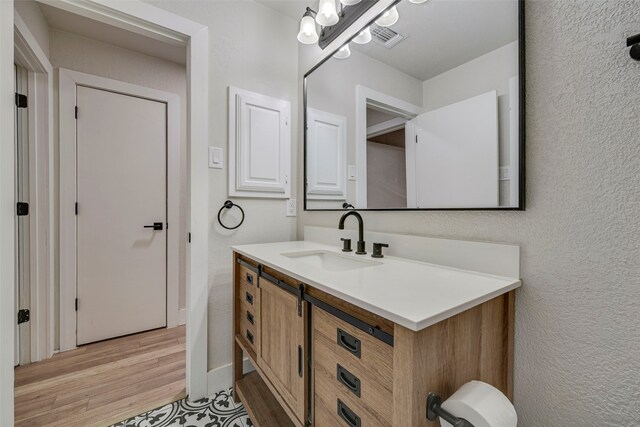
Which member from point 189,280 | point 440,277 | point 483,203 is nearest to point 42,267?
point 189,280

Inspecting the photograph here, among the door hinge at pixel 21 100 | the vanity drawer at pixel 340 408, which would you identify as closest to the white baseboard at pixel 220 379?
the vanity drawer at pixel 340 408

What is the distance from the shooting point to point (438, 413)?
588 millimetres

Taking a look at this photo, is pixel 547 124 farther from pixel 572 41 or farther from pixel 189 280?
pixel 189 280

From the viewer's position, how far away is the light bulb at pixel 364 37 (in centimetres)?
139

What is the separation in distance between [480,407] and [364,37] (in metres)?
1.58

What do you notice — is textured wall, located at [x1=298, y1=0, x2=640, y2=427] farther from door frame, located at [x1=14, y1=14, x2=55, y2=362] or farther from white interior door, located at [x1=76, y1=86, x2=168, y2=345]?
door frame, located at [x1=14, y1=14, x2=55, y2=362]

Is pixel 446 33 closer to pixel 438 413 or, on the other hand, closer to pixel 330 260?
pixel 330 260

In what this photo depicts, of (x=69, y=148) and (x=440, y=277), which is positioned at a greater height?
(x=69, y=148)

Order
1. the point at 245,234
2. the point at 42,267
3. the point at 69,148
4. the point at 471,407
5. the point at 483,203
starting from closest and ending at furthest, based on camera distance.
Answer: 1. the point at 471,407
2. the point at 483,203
3. the point at 245,234
4. the point at 42,267
5. the point at 69,148

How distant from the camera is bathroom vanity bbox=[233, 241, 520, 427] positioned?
590 millimetres

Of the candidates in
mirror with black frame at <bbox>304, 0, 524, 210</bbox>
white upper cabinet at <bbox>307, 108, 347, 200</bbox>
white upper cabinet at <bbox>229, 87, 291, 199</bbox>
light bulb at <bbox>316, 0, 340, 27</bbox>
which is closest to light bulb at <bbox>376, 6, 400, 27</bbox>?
mirror with black frame at <bbox>304, 0, 524, 210</bbox>

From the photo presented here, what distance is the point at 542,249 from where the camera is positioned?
2.64 ft

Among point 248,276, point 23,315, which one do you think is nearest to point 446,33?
point 248,276

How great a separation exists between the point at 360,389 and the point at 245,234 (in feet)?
4.07
